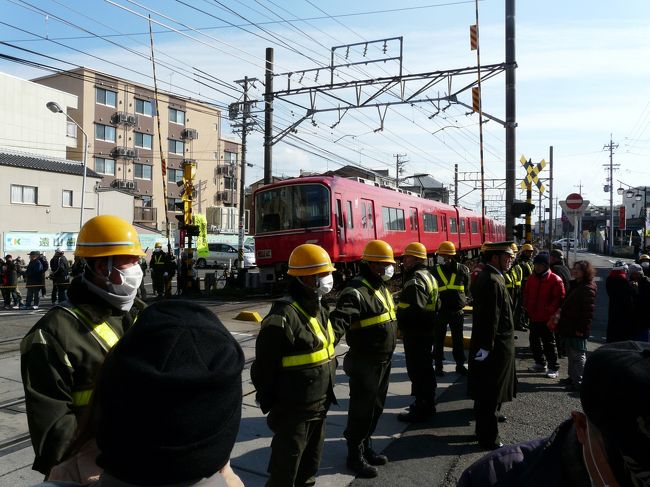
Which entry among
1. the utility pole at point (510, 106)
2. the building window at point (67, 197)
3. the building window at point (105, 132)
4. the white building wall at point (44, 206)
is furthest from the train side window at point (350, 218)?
the building window at point (105, 132)

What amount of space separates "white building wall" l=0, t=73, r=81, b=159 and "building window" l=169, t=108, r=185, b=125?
1376 cm

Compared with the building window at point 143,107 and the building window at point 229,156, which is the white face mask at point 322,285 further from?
the building window at point 229,156

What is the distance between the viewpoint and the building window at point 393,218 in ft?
59.1

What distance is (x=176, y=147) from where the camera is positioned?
53844mm

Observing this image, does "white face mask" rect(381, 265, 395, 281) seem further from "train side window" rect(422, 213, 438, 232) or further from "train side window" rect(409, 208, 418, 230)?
"train side window" rect(422, 213, 438, 232)

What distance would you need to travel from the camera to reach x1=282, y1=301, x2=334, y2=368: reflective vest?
3.62 metres

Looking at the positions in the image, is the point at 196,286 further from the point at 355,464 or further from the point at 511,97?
the point at 355,464

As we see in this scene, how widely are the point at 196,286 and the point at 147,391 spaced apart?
17262mm

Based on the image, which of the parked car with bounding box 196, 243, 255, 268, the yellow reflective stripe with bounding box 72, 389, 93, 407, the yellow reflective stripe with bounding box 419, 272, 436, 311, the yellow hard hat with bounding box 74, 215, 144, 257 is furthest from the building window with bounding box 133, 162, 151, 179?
the yellow reflective stripe with bounding box 72, 389, 93, 407

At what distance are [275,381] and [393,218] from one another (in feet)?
50.5

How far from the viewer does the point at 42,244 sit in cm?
2916

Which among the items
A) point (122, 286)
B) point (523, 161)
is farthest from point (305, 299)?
point (523, 161)

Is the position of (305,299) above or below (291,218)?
below

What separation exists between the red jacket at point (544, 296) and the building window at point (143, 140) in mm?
47919
